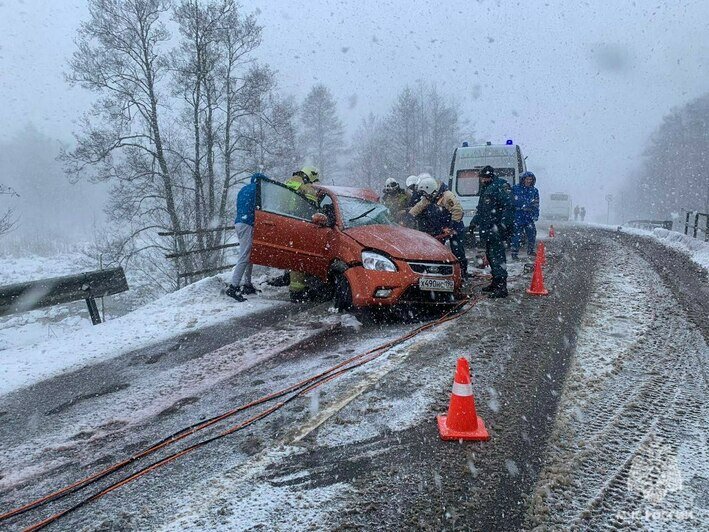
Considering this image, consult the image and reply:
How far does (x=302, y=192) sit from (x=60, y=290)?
4.05 m

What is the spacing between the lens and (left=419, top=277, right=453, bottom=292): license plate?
19.8 ft

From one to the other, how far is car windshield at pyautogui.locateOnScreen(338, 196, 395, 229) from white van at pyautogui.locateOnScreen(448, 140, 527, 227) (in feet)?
20.4

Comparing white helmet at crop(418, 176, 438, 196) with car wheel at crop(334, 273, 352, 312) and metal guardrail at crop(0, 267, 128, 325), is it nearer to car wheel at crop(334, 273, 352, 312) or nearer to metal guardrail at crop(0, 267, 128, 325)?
car wheel at crop(334, 273, 352, 312)

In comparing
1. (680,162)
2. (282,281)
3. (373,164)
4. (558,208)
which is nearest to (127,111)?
(282,281)

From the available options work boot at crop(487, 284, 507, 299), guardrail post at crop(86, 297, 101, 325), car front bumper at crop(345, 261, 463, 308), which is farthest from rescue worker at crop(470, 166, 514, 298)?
guardrail post at crop(86, 297, 101, 325)

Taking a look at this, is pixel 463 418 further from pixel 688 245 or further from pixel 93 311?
pixel 688 245

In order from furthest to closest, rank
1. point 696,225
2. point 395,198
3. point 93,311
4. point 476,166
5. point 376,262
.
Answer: point 696,225 < point 476,166 < point 395,198 < point 93,311 < point 376,262

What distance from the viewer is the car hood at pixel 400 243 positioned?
6.15 metres

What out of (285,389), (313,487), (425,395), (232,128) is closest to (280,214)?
(285,389)

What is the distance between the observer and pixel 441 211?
8.76 meters

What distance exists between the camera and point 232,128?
2183 cm

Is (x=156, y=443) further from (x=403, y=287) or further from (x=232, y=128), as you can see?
(x=232, y=128)

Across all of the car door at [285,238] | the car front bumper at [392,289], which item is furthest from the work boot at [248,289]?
the car front bumper at [392,289]

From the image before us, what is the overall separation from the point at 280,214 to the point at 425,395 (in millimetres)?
4100
